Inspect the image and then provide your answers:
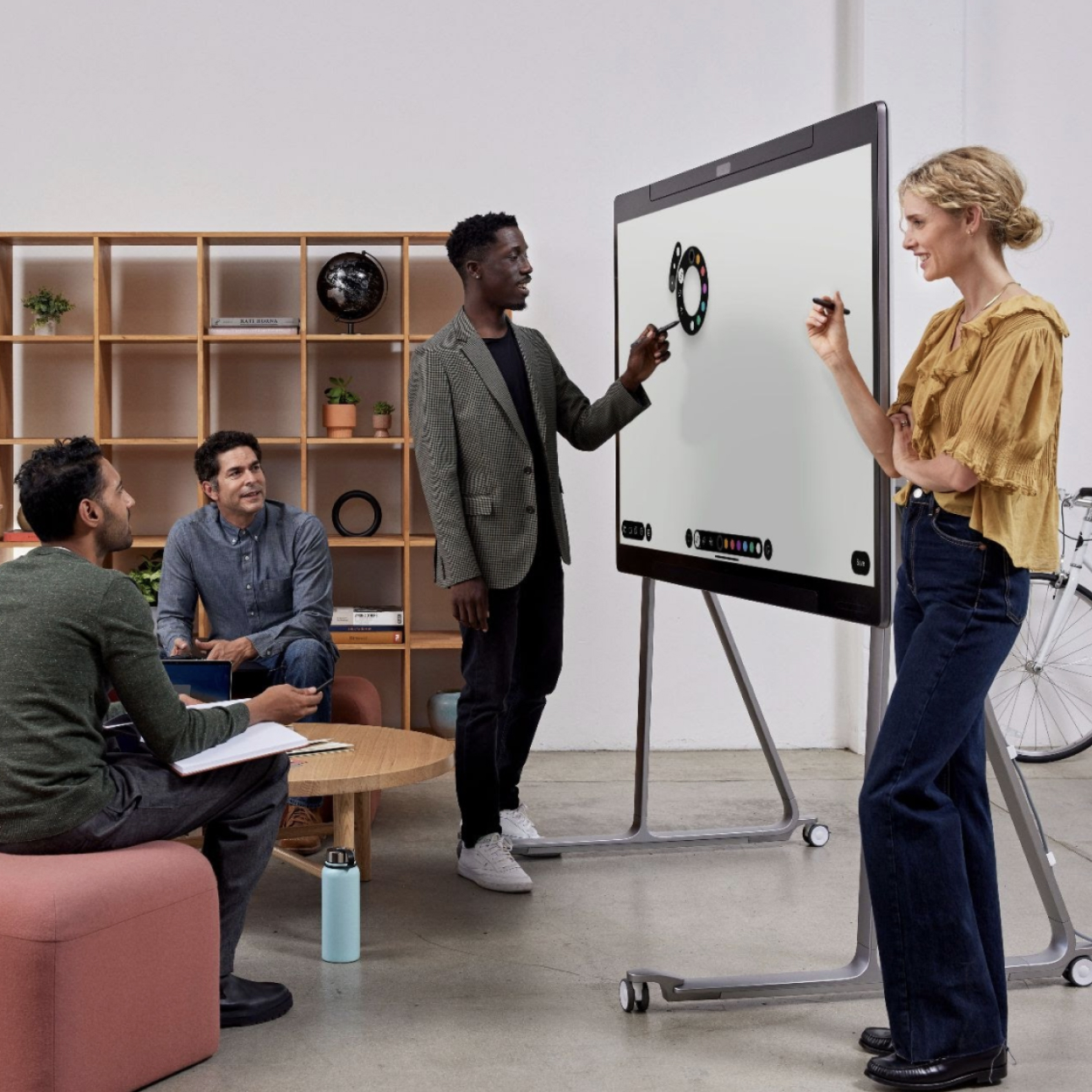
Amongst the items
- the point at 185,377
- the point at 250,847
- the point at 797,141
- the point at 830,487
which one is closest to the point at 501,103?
the point at 185,377

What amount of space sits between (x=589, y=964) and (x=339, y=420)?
2.70 m

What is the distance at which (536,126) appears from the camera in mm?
5250

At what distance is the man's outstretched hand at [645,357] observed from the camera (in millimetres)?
3289

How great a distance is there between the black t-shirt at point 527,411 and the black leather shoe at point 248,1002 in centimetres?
134

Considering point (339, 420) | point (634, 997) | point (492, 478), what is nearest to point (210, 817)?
point (634, 997)

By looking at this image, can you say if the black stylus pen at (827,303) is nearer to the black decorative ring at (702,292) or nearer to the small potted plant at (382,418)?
the black decorative ring at (702,292)

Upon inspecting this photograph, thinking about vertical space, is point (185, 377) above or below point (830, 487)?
above

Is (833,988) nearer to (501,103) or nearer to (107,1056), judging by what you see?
(107,1056)

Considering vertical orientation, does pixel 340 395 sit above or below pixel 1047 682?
above

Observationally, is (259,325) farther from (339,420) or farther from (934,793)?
(934,793)

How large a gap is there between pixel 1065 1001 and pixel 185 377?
3.88m

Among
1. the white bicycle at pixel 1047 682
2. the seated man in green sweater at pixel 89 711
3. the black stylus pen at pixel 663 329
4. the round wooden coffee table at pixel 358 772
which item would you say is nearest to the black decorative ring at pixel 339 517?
the round wooden coffee table at pixel 358 772

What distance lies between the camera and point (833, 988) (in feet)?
8.91

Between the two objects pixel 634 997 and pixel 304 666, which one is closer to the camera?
pixel 634 997
